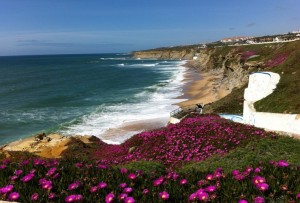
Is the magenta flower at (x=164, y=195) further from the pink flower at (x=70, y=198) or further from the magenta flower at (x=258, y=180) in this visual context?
the magenta flower at (x=258, y=180)

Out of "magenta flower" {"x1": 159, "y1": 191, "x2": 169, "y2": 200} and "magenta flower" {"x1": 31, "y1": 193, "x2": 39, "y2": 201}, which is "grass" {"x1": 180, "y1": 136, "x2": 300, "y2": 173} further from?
"magenta flower" {"x1": 31, "y1": 193, "x2": 39, "y2": 201}

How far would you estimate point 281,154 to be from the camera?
960 cm

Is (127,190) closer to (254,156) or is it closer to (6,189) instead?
(6,189)

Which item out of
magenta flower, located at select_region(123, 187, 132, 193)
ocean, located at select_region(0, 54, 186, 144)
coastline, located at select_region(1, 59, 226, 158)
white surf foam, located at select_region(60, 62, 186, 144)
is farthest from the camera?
ocean, located at select_region(0, 54, 186, 144)

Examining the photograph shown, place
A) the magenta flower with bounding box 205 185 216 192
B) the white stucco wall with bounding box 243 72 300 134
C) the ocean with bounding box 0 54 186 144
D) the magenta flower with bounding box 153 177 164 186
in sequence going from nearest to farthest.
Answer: the magenta flower with bounding box 205 185 216 192 < the magenta flower with bounding box 153 177 164 186 < the white stucco wall with bounding box 243 72 300 134 < the ocean with bounding box 0 54 186 144

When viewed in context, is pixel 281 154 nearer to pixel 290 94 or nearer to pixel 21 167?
pixel 21 167

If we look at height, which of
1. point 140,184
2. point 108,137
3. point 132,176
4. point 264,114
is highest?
point 132,176

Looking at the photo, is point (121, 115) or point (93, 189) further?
point (121, 115)

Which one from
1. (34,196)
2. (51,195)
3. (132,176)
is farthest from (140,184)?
(34,196)

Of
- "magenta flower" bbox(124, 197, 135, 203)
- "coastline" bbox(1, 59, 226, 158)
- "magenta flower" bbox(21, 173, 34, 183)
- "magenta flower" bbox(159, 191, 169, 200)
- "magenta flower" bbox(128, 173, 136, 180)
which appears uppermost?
"magenta flower" bbox(21, 173, 34, 183)

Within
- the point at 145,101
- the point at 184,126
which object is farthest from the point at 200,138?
the point at 145,101

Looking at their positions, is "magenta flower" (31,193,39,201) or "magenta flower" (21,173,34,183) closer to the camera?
"magenta flower" (31,193,39,201)

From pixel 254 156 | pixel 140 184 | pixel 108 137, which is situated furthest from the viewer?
pixel 108 137

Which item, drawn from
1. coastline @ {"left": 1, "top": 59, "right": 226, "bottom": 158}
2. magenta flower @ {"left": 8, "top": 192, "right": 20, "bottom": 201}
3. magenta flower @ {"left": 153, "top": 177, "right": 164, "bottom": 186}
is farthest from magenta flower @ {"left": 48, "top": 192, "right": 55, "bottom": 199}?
coastline @ {"left": 1, "top": 59, "right": 226, "bottom": 158}
